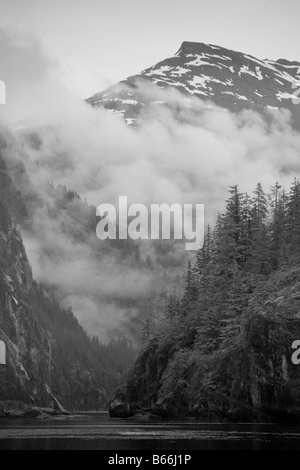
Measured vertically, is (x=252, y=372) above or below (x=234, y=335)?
below

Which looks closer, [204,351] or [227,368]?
[227,368]

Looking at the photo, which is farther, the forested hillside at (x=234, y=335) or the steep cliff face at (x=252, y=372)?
the forested hillside at (x=234, y=335)

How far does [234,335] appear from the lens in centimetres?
9762

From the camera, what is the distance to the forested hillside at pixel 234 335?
278ft

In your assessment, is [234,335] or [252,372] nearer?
[252,372]

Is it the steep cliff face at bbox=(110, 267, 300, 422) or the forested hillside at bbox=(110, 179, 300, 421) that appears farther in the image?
the forested hillside at bbox=(110, 179, 300, 421)

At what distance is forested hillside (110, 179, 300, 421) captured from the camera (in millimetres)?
84625

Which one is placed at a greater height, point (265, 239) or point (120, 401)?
point (265, 239)

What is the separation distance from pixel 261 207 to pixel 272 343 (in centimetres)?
4170

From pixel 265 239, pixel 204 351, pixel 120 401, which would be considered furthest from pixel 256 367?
pixel 120 401

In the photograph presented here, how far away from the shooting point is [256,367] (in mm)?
85062

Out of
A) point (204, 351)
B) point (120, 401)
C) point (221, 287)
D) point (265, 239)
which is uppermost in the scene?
point (265, 239)
